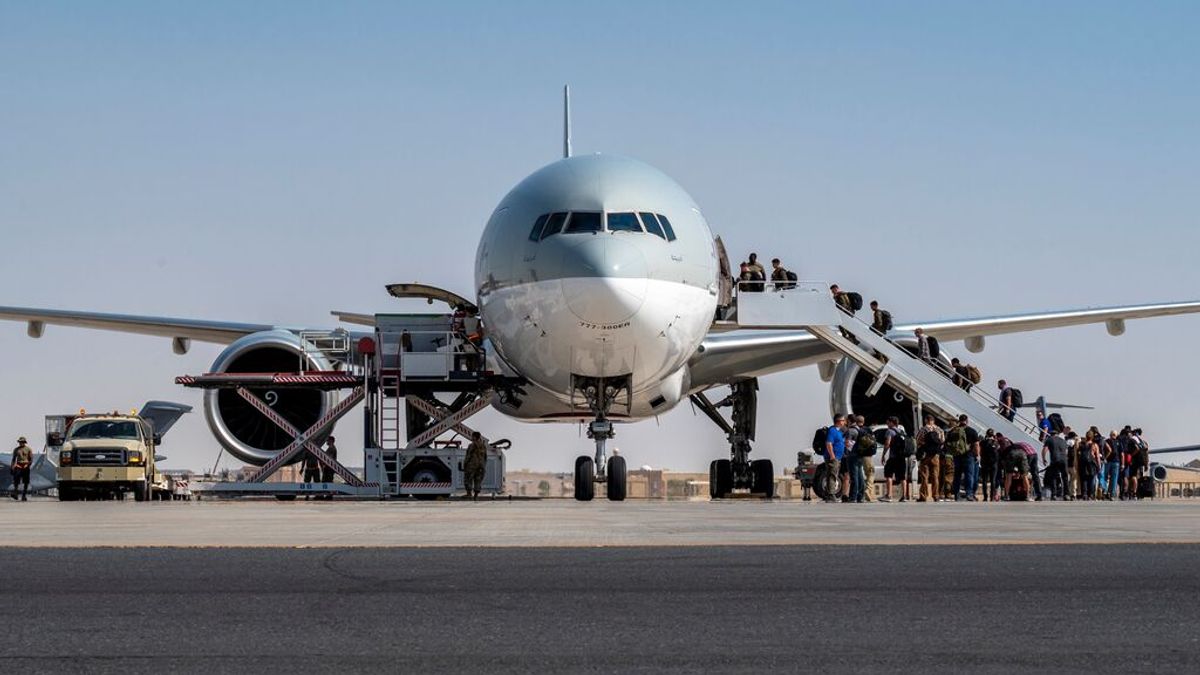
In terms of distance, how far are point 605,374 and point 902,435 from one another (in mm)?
6307

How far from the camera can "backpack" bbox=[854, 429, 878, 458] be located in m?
24.7

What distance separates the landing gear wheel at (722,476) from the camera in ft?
98.5

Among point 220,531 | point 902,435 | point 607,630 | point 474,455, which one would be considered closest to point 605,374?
point 474,455

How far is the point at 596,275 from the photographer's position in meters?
20.8

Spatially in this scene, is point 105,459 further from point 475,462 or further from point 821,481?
point 821,481

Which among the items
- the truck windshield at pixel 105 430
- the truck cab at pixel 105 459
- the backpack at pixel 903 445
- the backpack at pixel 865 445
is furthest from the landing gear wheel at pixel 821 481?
the truck windshield at pixel 105 430

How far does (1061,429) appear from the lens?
2872 centimetres

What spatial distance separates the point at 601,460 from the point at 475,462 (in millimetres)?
4000

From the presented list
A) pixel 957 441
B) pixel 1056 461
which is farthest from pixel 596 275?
pixel 1056 461

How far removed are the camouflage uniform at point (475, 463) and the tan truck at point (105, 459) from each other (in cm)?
628

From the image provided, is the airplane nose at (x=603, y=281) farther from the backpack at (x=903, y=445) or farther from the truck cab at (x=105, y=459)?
the truck cab at (x=105, y=459)

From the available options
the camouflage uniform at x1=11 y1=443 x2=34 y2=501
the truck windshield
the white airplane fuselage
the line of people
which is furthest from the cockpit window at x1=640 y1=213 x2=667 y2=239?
the camouflage uniform at x1=11 y1=443 x2=34 y2=501

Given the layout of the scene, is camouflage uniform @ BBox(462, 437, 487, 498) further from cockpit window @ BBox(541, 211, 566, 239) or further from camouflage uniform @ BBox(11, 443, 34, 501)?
camouflage uniform @ BBox(11, 443, 34, 501)

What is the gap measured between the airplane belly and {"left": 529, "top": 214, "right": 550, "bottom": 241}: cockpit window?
0.64 meters
